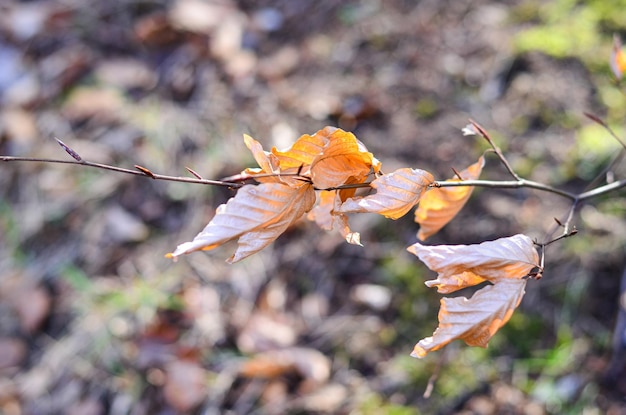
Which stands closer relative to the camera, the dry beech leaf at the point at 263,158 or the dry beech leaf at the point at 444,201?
the dry beech leaf at the point at 263,158

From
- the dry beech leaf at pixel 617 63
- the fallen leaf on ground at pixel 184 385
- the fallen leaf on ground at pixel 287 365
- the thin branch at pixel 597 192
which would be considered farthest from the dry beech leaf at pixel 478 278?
the fallen leaf on ground at pixel 184 385

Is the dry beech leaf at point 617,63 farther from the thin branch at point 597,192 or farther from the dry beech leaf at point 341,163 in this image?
the dry beech leaf at point 341,163

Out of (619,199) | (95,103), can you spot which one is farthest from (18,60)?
(619,199)

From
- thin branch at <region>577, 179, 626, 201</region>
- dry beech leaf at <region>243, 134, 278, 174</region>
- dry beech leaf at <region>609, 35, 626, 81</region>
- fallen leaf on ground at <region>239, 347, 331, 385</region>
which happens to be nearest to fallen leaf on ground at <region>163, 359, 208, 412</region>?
fallen leaf on ground at <region>239, 347, 331, 385</region>

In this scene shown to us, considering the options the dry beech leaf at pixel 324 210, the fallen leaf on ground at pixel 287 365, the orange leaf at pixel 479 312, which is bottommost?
the fallen leaf on ground at pixel 287 365

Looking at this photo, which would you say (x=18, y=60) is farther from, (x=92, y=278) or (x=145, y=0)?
Result: (x=92, y=278)

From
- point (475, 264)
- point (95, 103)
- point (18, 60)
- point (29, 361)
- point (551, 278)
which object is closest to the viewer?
point (475, 264)
